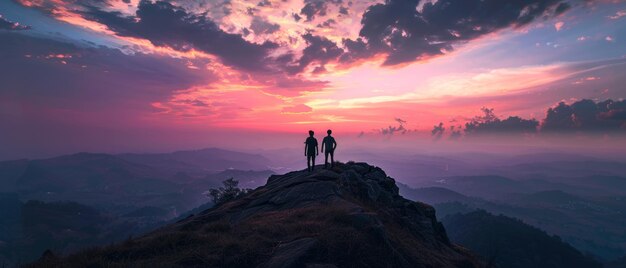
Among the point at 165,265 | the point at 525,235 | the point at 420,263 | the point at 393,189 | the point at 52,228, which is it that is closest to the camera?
the point at 165,265

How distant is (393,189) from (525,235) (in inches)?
5663

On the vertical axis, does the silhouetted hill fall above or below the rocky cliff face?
below

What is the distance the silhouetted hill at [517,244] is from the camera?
116 m

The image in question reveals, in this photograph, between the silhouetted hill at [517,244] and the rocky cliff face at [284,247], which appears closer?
the rocky cliff face at [284,247]

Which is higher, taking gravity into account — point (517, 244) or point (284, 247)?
point (284, 247)

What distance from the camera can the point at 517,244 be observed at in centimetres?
12900

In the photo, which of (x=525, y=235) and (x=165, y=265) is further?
(x=525, y=235)

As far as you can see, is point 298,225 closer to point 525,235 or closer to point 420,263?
point 420,263

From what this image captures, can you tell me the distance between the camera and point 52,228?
178 meters

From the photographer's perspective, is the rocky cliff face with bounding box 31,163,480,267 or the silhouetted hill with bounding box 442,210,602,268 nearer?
the rocky cliff face with bounding box 31,163,480,267

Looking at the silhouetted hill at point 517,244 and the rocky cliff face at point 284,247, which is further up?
the rocky cliff face at point 284,247

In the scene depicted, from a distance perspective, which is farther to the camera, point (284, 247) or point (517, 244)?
point (517, 244)

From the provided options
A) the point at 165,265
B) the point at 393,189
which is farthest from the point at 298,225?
the point at 393,189

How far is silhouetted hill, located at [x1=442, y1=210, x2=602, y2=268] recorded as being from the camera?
116m
